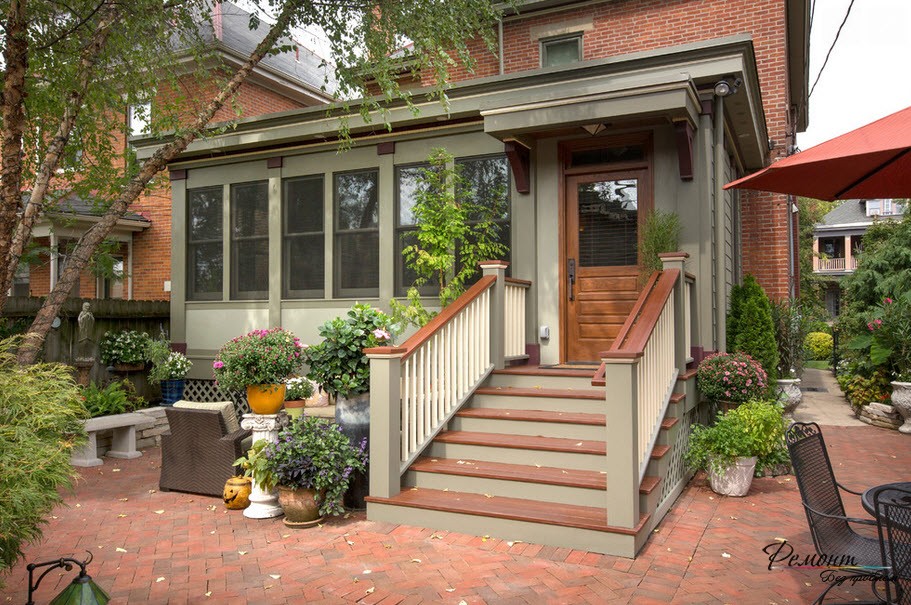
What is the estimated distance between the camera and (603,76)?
687 centimetres

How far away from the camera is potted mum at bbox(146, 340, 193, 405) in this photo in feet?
30.9

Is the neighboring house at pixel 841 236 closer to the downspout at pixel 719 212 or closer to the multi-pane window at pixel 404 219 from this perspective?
the downspout at pixel 719 212

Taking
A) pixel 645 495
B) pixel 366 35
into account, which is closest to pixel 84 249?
pixel 366 35

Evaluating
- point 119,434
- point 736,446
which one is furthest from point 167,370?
point 736,446

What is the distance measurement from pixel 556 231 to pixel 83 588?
574cm

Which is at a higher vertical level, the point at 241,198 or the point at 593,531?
the point at 241,198

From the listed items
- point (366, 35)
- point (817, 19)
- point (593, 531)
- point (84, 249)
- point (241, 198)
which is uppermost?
point (817, 19)

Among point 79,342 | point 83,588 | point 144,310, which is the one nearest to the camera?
point 83,588

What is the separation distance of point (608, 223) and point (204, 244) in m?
6.04

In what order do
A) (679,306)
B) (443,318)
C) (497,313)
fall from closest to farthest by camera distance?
(443,318)
(679,306)
(497,313)

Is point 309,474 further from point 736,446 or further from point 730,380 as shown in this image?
point 730,380

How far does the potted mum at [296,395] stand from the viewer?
7816 mm

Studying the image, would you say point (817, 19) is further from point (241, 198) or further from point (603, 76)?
point (241, 198)

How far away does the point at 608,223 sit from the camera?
7254mm
